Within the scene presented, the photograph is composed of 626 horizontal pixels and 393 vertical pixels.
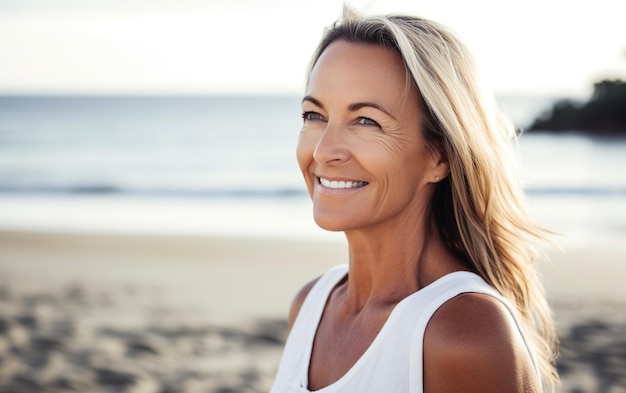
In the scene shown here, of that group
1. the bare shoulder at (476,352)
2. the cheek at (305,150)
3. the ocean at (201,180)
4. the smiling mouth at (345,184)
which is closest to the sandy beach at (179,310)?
the ocean at (201,180)

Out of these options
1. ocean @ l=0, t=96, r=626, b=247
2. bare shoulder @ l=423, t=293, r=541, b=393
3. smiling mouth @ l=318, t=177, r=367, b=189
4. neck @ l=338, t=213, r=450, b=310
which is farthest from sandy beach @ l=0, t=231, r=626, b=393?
bare shoulder @ l=423, t=293, r=541, b=393

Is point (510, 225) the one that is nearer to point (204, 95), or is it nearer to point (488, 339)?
point (488, 339)

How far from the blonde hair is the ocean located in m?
0.64

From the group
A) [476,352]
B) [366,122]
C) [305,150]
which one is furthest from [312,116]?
[476,352]

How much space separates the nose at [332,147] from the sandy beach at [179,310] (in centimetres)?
357

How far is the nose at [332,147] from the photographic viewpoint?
2.43m

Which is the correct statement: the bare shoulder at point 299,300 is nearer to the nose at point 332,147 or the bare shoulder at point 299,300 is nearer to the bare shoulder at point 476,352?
the nose at point 332,147

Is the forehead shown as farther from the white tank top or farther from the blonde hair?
the white tank top

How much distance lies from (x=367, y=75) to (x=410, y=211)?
495 millimetres

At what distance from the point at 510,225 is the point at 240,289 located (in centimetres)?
639

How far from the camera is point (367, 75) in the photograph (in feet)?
7.86

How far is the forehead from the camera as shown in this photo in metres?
2.39

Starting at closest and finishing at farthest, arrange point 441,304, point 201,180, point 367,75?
point 441,304
point 367,75
point 201,180

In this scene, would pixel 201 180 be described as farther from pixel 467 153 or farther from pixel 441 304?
pixel 441 304
